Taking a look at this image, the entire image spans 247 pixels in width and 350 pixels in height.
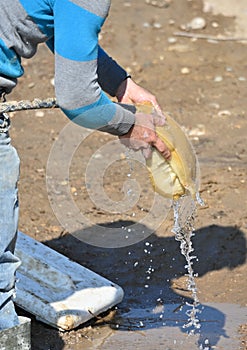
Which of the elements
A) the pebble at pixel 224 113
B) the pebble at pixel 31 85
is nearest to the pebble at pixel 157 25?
the pebble at pixel 31 85

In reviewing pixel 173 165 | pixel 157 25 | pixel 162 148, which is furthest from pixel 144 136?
pixel 157 25

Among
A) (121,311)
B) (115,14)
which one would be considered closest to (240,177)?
(121,311)

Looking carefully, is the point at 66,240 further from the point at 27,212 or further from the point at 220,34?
the point at 220,34

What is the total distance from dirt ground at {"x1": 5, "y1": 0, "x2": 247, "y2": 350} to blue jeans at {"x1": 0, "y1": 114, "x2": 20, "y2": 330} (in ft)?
2.13

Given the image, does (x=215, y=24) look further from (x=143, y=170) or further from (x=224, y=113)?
(x=143, y=170)

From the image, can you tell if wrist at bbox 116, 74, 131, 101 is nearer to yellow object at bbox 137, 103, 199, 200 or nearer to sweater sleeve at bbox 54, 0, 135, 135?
yellow object at bbox 137, 103, 199, 200

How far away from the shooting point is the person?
9.78 feet

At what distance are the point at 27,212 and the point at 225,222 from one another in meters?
1.17

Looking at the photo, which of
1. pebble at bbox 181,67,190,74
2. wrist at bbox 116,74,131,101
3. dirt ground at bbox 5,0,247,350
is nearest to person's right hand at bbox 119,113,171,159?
wrist at bbox 116,74,131,101

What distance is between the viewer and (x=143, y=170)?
18.4 ft

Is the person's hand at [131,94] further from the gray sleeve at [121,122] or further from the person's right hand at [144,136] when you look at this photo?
the gray sleeve at [121,122]

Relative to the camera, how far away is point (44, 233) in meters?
4.99

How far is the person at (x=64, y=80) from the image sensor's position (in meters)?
2.98

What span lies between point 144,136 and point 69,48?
21.4 inches
